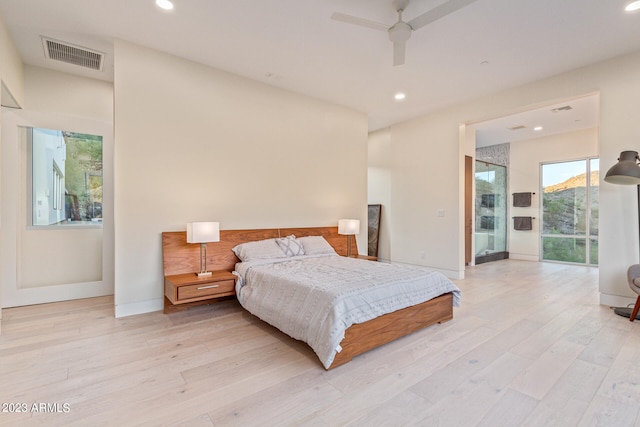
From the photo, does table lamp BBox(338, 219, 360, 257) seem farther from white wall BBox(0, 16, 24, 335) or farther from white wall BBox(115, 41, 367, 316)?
white wall BBox(0, 16, 24, 335)

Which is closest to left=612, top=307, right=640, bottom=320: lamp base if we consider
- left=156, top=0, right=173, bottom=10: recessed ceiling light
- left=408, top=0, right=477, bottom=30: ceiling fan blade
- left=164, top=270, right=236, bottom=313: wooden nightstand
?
left=408, top=0, right=477, bottom=30: ceiling fan blade

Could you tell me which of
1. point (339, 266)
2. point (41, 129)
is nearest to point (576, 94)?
point (339, 266)

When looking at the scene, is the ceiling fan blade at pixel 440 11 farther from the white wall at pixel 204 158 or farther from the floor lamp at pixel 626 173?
the floor lamp at pixel 626 173

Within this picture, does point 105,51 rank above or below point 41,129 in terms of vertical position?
above

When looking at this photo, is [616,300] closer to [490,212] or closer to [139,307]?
[490,212]

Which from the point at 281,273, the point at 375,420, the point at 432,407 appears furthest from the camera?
the point at 281,273

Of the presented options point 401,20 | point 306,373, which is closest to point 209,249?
point 306,373

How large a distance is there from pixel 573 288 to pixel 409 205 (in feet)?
8.99

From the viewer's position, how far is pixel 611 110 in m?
3.58

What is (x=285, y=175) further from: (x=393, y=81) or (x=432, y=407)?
(x=432, y=407)

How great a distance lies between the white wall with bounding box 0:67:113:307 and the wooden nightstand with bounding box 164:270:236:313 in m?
1.42

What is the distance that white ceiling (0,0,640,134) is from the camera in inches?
107

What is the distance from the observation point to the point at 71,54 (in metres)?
3.47

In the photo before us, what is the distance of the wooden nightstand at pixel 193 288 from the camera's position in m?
3.03
